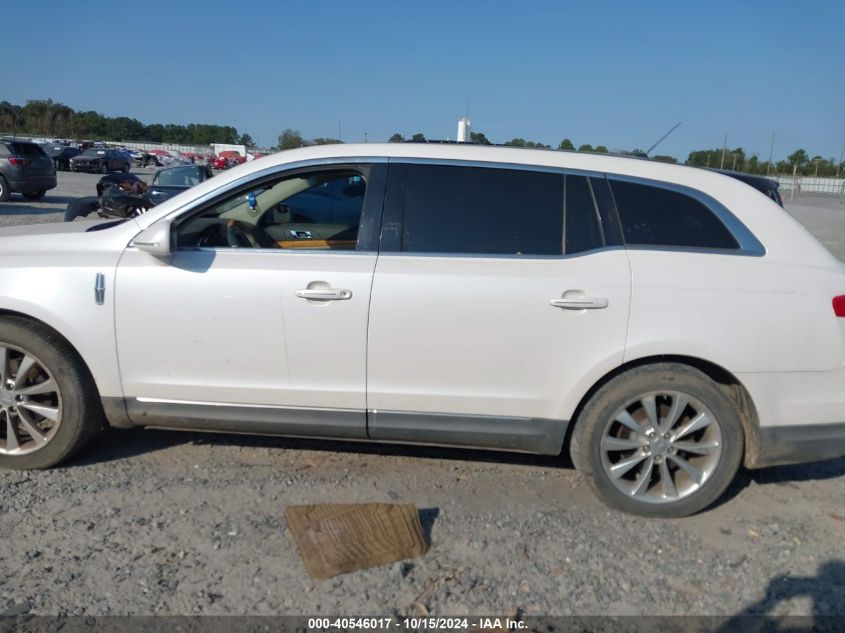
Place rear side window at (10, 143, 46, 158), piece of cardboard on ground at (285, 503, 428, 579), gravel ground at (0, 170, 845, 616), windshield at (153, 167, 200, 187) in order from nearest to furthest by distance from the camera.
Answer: gravel ground at (0, 170, 845, 616) < piece of cardboard on ground at (285, 503, 428, 579) < windshield at (153, 167, 200, 187) < rear side window at (10, 143, 46, 158)

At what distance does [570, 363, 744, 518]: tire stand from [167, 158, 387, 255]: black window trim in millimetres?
1451

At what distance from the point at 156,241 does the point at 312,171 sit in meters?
0.88

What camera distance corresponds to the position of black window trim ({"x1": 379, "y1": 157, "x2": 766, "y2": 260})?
370 cm

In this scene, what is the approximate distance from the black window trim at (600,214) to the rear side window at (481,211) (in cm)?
3

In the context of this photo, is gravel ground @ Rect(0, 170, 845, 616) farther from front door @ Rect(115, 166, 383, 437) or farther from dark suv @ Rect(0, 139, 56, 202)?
dark suv @ Rect(0, 139, 56, 202)

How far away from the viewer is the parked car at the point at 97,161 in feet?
127

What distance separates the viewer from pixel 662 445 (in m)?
3.69

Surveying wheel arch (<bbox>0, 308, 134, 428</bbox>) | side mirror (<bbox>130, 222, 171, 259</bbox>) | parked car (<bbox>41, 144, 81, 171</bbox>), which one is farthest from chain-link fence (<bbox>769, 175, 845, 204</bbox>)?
wheel arch (<bbox>0, 308, 134, 428</bbox>)

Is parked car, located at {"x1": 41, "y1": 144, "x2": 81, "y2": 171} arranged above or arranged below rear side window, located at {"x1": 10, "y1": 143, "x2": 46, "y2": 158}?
above

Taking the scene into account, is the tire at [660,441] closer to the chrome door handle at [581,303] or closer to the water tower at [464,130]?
the chrome door handle at [581,303]

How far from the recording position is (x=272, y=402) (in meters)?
3.81

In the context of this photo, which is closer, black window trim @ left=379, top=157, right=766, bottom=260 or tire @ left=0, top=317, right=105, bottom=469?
black window trim @ left=379, top=157, right=766, bottom=260

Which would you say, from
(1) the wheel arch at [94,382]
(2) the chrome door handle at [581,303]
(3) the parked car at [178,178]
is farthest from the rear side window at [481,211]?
(3) the parked car at [178,178]

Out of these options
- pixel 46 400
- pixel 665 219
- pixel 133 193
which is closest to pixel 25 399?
pixel 46 400
